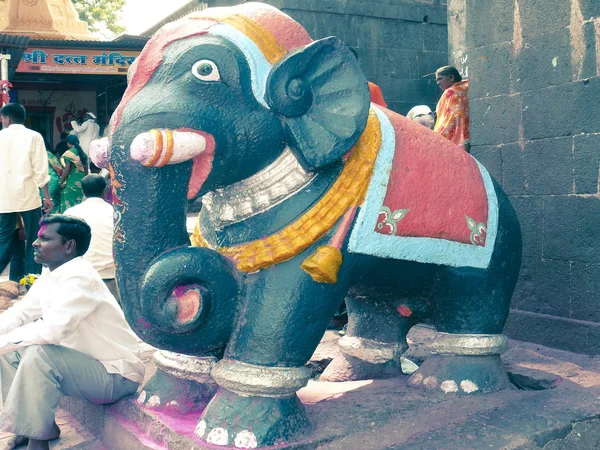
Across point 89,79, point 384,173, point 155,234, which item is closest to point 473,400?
point 384,173

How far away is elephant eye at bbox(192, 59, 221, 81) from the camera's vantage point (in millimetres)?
2266

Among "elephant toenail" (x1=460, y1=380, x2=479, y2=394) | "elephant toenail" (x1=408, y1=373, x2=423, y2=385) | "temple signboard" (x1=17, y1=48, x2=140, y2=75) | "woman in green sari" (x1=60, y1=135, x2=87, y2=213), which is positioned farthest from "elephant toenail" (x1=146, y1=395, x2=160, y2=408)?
"temple signboard" (x1=17, y1=48, x2=140, y2=75)

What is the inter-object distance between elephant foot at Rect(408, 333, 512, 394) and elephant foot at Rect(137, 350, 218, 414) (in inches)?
34.3

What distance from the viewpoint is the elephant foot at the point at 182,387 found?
2.59 meters

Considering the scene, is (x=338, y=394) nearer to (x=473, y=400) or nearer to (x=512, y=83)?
(x=473, y=400)

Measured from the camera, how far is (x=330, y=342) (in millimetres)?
3877

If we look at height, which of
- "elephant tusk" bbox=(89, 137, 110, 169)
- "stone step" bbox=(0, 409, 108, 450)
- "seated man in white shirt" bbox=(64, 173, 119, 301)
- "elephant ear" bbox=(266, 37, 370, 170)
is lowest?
"stone step" bbox=(0, 409, 108, 450)

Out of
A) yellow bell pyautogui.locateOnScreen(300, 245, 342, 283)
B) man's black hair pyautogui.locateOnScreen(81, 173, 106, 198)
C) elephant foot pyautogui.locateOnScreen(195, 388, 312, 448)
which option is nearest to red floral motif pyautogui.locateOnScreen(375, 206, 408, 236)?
yellow bell pyautogui.locateOnScreen(300, 245, 342, 283)

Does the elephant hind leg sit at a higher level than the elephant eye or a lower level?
lower

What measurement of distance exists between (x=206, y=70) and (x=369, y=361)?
5.01 ft

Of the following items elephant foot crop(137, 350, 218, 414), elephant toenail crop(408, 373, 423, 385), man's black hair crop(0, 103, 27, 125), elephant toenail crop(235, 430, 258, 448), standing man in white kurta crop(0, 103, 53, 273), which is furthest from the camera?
man's black hair crop(0, 103, 27, 125)

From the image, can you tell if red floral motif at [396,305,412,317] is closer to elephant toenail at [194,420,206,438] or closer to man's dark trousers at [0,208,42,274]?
elephant toenail at [194,420,206,438]

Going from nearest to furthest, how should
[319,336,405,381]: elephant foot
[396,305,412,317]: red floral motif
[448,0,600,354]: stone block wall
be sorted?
[396,305,412,317]: red floral motif, [319,336,405,381]: elephant foot, [448,0,600,354]: stone block wall

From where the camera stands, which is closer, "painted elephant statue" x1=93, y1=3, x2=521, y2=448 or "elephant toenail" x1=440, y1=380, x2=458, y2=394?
"painted elephant statue" x1=93, y1=3, x2=521, y2=448
